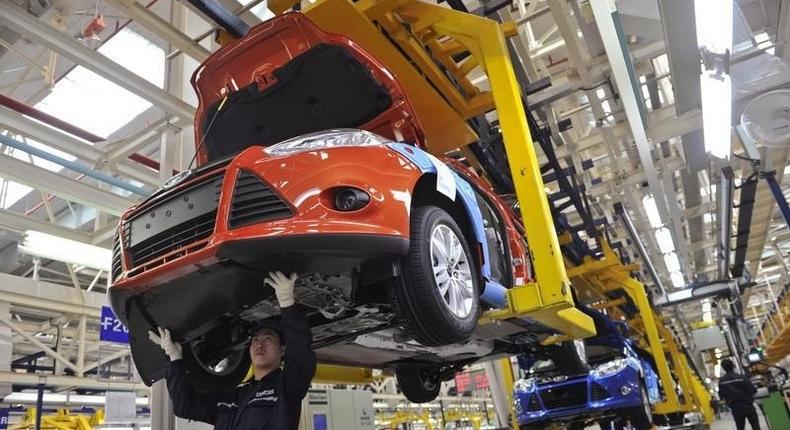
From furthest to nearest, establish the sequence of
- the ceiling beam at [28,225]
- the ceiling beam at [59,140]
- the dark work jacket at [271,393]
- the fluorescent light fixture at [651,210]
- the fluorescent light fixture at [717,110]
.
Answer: the fluorescent light fixture at [651,210] → the ceiling beam at [28,225] → the ceiling beam at [59,140] → the fluorescent light fixture at [717,110] → the dark work jacket at [271,393]

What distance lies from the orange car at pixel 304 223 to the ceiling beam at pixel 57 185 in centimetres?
300

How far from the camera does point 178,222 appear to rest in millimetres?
2334

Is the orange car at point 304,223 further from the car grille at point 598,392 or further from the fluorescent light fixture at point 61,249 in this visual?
the car grille at point 598,392

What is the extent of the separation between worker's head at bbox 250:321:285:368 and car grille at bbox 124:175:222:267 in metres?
0.71

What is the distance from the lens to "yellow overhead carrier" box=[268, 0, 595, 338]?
319 cm

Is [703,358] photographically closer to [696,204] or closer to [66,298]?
[696,204]

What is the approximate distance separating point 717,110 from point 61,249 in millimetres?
6322

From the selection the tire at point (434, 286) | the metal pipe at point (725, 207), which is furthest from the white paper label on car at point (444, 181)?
the metal pipe at point (725, 207)

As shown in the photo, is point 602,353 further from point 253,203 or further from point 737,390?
point 253,203

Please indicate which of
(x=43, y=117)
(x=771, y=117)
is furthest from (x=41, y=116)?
(x=771, y=117)

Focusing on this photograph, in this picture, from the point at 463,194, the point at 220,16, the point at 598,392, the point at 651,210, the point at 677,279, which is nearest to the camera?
the point at 463,194

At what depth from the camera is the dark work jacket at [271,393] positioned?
2511 mm

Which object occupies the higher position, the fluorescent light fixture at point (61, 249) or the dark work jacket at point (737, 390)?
the fluorescent light fixture at point (61, 249)

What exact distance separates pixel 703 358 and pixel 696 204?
21.4 metres
